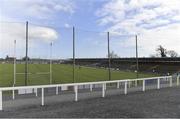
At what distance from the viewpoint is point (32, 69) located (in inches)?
1220

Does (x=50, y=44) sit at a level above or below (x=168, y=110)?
above

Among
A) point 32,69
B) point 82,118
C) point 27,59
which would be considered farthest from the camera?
point 32,69

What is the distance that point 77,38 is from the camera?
23094 millimetres

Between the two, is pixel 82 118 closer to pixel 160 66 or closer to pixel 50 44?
pixel 50 44

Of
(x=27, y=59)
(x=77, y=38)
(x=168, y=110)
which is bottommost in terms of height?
(x=168, y=110)

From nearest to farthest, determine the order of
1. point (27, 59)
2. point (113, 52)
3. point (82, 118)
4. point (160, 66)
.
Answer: point (82, 118) < point (27, 59) < point (113, 52) < point (160, 66)

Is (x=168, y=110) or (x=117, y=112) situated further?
(x=168, y=110)

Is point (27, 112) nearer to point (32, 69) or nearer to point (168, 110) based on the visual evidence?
point (168, 110)

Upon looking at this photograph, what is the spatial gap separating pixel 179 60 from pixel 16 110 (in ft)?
206

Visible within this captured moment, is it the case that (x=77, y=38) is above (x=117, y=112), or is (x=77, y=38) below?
above

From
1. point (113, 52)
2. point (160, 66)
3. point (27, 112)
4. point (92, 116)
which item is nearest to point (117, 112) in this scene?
point (92, 116)

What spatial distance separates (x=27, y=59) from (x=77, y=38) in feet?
14.2

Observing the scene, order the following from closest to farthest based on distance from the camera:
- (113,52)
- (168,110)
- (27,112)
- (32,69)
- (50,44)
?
→ (27,112) < (168,110) < (50,44) < (113,52) < (32,69)

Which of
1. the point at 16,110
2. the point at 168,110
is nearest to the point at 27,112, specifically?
the point at 16,110
